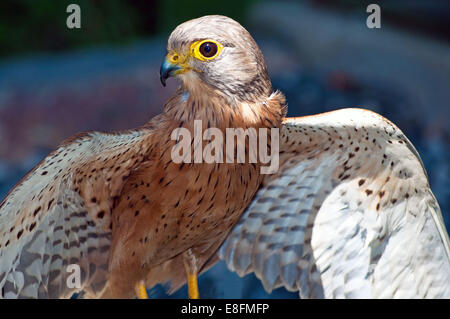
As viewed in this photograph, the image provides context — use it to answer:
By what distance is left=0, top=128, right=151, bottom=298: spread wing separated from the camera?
2178mm

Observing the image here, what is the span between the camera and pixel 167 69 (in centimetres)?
209

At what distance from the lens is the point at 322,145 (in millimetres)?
2498

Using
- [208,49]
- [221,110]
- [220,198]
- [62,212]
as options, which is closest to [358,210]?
[220,198]

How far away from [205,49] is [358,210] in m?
0.96

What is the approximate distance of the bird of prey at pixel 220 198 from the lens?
7.13ft

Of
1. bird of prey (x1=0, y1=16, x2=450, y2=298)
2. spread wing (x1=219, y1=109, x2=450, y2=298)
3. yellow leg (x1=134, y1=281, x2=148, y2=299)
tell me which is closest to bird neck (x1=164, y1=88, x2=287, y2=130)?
bird of prey (x1=0, y1=16, x2=450, y2=298)

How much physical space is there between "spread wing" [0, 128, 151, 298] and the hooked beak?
0.31 metres

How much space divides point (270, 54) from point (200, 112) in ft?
17.4

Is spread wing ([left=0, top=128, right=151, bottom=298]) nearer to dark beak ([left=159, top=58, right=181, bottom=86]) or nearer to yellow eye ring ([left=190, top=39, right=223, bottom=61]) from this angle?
dark beak ([left=159, top=58, right=181, bottom=86])

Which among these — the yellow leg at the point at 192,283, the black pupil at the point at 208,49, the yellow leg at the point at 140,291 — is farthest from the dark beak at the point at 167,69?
the yellow leg at the point at 192,283

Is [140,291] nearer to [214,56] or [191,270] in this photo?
[191,270]

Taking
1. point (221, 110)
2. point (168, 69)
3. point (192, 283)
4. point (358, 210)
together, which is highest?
point (168, 69)

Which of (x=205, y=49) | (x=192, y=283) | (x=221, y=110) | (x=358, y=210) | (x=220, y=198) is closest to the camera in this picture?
(x=205, y=49)

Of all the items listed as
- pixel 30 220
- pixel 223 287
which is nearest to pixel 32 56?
pixel 223 287
